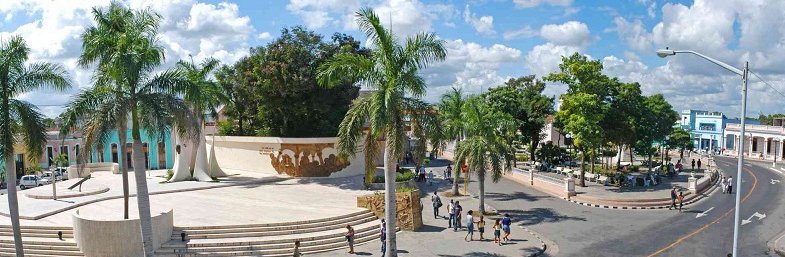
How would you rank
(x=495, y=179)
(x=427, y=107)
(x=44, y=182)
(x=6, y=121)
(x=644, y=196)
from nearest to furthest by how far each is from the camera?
(x=6, y=121) → (x=427, y=107) → (x=495, y=179) → (x=644, y=196) → (x=44, y=182)

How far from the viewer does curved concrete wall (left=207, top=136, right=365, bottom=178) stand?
1484 inches

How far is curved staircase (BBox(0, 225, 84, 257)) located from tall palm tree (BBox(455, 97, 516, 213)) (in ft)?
55.5

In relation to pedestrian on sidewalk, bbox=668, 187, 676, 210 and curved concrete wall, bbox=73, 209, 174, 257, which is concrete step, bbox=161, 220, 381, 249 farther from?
pedestrian on sidewalk, bbox=668, 187, 676, 210

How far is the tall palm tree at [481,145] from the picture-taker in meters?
27.1

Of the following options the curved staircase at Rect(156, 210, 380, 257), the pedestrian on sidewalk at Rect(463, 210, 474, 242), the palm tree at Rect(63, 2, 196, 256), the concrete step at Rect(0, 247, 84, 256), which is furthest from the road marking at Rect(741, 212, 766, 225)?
the concrete step at Rect(0, 247, 84, 256)

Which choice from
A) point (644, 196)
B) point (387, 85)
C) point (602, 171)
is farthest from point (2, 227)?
point (602, 171)

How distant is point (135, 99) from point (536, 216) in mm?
19662

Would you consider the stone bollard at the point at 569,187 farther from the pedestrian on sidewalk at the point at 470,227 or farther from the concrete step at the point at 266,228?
Answer: the concrete step at the point at 266,228

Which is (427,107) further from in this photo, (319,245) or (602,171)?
(602,171)

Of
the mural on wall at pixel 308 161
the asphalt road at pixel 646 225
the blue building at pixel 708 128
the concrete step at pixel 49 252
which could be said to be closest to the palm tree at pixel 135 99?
the concrete step at pixel 49 252

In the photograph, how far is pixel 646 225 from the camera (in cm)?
2659

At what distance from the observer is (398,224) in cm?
2438

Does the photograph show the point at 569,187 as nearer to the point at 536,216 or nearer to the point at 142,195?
the point at 536,216

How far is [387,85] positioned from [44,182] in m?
35.1
